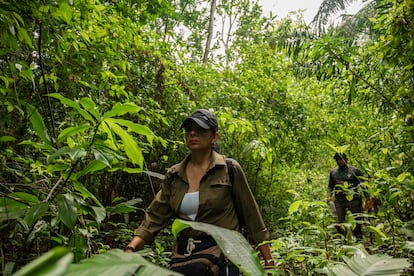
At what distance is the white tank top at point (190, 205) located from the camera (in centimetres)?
205

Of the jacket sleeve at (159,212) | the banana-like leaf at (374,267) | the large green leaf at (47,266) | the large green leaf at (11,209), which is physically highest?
the large green leaf at (47,266)

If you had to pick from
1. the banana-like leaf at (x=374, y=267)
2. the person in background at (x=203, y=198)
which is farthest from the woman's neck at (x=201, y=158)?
the banana-like leaf at (x=374, y=267)

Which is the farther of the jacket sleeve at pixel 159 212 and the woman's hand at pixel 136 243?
the jacket sleeve at pixel 159 212

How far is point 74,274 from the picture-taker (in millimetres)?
521

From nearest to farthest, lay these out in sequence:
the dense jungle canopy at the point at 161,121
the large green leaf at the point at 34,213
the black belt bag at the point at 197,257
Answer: the large green leaf at the point at 34,213 < the dense jungle canopy at the point at 161,121 < the black belt bag at the point at 197,257

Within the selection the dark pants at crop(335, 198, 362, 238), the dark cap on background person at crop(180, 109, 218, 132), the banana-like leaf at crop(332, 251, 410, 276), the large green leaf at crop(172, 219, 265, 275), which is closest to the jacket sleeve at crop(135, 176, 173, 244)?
the dark cap on background person at crop(180, 109, 218, 132)

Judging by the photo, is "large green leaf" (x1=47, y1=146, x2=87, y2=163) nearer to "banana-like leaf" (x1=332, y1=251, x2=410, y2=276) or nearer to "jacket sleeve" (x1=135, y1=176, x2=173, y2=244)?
"banana-like leaf" (x1=332, y1=251, x2=410, y2=276)

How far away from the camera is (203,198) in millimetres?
2047

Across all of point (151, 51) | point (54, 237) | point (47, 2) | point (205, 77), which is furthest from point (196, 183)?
point (205, 77)

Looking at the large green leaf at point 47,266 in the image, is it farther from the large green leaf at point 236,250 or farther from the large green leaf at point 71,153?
the large green leaf at point 71,153

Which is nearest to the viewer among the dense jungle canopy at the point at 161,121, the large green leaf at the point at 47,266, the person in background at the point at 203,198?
the large green leaf at the point at 47,266

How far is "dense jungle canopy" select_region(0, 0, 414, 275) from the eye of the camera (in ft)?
5.04

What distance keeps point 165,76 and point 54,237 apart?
4269 millimetres

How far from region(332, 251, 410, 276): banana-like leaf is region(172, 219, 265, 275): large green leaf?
0.99 feet
